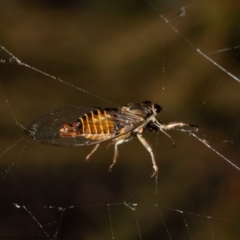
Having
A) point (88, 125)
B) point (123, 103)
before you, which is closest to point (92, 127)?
point (88, 125)

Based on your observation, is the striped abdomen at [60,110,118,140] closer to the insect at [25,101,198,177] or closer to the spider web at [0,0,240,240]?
the insect at [25,101,198,177]

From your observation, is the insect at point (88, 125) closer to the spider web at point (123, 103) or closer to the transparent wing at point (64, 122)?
the transparent wing at point (64, 122)

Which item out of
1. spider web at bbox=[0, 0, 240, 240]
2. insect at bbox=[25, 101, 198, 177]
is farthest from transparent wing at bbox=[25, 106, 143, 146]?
spider web at bbox=[0, 0, 240, 240]

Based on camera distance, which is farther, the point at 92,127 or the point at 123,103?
the point at 123,103

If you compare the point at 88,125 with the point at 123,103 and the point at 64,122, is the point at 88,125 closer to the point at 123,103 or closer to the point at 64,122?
the point at 64,122

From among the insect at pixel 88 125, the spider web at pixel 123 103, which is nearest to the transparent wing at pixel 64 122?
the insect at pixel 88 125

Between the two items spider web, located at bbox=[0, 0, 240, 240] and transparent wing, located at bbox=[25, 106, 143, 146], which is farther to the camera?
spider web, located at bbox=[0, 0, 240, 240]

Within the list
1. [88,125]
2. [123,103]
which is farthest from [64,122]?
[123,103]

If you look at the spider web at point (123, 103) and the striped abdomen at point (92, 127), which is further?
the spider web at point (123, 103)
